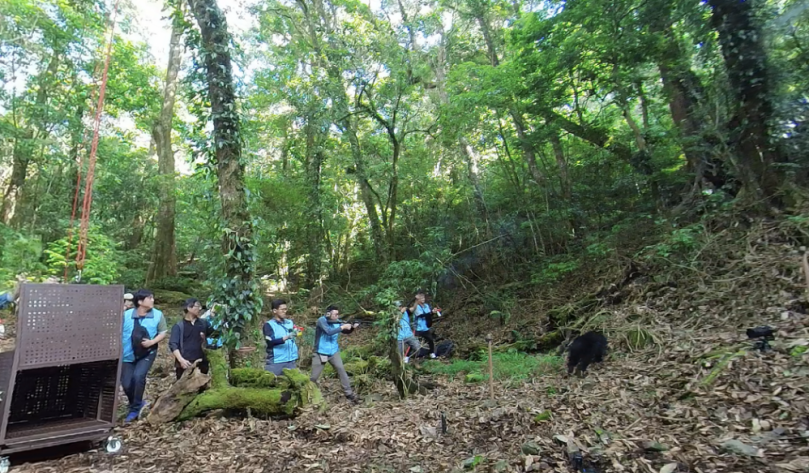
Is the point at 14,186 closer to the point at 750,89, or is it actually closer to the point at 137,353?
the point at 137,353

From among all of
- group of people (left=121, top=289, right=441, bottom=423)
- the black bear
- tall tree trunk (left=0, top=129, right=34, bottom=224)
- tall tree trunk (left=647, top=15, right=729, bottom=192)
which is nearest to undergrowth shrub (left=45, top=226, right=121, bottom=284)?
tall tree trunk (left=0, top=129, right=34, bottom=224)

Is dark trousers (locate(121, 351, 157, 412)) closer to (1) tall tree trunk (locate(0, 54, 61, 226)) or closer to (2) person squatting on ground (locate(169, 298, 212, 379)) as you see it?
(2) person squatting on ground (locate(169, 298, 212, 379))

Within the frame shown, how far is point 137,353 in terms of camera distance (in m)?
5.48

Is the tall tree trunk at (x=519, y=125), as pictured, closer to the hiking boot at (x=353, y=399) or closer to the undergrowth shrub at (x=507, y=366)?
the undergrowth shrub at (x=507, y=366)

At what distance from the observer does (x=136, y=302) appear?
5.66m

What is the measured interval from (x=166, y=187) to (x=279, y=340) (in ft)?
36.6

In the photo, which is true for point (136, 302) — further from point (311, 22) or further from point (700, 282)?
point (311, 22)

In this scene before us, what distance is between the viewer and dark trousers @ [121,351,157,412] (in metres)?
5.45

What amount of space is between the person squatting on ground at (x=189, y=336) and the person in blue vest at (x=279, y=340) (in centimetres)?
84

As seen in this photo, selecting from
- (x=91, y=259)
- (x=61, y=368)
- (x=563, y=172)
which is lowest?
(x=61, y=368)

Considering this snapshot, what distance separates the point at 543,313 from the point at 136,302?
8446 mm

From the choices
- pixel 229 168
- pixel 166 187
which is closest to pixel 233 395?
pixel 229 168

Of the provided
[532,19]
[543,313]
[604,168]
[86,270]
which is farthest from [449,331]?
[86,270]

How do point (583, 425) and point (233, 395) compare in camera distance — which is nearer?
point (583, 425)
